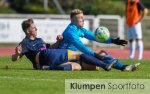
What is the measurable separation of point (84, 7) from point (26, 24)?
31.9m

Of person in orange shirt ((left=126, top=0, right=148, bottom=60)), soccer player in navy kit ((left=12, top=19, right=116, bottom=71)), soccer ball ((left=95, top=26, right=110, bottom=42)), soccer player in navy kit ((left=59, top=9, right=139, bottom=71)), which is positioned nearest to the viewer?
soccer player in navy kit ((left=12, top=19, right=116, bottom=71))

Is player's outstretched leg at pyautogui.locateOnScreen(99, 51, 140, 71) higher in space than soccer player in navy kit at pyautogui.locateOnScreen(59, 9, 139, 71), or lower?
lower

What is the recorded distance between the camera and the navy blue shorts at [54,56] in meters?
13.8

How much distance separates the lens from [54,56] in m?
13.8

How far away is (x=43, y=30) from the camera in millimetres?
31172

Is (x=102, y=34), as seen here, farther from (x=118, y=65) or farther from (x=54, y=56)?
(x=54, y=56)

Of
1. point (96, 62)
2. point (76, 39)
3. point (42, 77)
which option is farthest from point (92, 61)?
Result: point (42, 77)

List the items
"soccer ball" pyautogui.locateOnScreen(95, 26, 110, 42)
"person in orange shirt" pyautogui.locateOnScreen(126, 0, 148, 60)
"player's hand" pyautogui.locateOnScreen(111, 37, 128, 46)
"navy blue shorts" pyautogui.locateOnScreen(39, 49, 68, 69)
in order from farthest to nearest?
"person in orange shirt" pyautogui.locateOnScreen(126, 0, 148, 60), "soccer ball" pyautogui.locateOnScreen(95, 26, 110, 42), "player's hand" pyautogui.locateOnScreen(111, 37, 128, 46), "navy blue shorts" pyautogui.locateOnScreen(39, 49, 68, 69)

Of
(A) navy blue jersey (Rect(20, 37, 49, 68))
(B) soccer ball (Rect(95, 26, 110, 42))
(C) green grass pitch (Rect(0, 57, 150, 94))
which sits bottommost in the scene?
(C) green grass pitch (Rect(0, 57, 150, 94))

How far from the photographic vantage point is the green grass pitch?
10.9 meters

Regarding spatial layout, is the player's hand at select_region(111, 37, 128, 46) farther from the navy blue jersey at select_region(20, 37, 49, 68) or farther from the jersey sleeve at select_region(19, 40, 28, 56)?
the jersey sleeve at select_region(19, 40, 28, 56)

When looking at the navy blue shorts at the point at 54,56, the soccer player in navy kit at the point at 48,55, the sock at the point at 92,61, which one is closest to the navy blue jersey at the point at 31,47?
the soccer player in navy kit at the point at 48,55

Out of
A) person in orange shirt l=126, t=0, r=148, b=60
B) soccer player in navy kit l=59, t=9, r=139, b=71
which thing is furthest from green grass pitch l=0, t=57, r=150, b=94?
person in orange shirt l=126, t=0, r=148, b=60

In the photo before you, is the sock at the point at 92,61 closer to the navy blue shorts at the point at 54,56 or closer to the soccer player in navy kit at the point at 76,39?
the soccer player in navy kit at the point at 76,39
